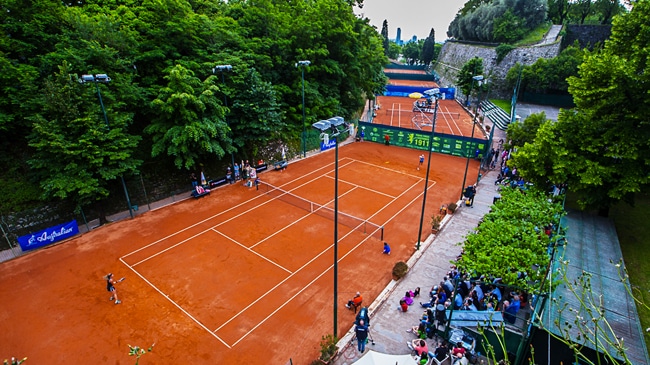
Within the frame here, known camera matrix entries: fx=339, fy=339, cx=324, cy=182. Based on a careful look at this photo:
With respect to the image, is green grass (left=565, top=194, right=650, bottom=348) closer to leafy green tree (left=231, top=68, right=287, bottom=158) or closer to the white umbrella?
the white umbrella

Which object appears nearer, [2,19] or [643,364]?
[643,364]

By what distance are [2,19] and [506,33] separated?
64.9 m

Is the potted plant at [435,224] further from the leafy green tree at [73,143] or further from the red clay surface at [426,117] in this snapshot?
the red clay surface at [426,117]

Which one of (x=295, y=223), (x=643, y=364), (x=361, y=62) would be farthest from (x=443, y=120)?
(x=643, y=364)

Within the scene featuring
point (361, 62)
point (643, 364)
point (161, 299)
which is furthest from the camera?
point (361, 62)

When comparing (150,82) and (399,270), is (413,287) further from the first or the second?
(150,82)

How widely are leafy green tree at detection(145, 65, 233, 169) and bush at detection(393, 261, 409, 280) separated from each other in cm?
1357

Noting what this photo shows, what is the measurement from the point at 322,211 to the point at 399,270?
23.8ft

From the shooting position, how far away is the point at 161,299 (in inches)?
558

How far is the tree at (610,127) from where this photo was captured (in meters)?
14.9

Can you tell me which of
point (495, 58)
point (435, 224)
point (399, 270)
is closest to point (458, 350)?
point (399, 270)

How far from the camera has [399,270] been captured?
15.3 m

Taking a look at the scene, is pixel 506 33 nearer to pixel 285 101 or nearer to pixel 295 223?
pixel 285 101

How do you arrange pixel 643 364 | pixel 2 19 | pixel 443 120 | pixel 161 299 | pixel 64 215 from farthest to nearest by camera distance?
1. pixel 443 120
2. pixel 2 19
3. pixel 64 215
4. pixel 161 299
5. pixel 643 364
